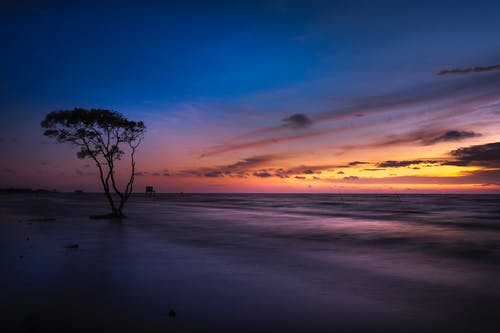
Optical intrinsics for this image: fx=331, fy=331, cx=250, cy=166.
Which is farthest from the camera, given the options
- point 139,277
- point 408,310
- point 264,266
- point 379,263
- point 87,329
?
point 379,263

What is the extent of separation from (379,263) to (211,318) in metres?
9.87

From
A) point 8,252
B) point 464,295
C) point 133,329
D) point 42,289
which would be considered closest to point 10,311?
point 42,289

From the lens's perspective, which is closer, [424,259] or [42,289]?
[42,289]

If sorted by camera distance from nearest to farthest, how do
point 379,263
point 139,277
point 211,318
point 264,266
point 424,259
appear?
point 211,318
point 139,277
point 264,266
point 379,263
point 424,259

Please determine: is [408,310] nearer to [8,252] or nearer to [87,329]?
[87,329]

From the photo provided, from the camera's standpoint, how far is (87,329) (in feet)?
23.1

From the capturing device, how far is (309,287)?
10641 millimetres

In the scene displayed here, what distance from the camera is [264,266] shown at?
13.7 metres

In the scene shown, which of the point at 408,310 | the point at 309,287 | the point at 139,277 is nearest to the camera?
the point at 408,310

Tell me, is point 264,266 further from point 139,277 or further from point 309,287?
point 139,277

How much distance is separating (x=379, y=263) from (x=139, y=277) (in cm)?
1030

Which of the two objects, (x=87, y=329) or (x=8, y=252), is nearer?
(x=87, y=329)

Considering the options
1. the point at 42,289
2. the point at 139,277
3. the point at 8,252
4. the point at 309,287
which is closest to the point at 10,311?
the point at 42,289

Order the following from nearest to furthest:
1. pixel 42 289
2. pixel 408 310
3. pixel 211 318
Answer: pixel 211 318, pixel 408 310, pixel 42 289
